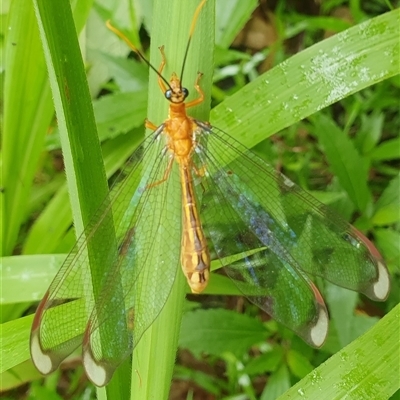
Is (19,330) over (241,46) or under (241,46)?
under

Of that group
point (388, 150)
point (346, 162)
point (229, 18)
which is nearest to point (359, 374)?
point (346, 162)

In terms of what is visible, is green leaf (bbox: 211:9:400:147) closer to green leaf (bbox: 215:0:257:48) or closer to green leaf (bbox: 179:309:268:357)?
green leaf (bbox: 215:0:257:48)

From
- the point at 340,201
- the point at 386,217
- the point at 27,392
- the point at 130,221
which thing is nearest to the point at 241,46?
the point at 340,201

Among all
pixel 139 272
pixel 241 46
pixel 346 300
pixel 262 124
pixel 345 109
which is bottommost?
pixel 346 300

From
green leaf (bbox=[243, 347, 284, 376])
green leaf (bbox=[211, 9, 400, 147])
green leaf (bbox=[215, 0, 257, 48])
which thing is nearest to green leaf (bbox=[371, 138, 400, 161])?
green leaf (bbox=[211, 9, 400, 147])

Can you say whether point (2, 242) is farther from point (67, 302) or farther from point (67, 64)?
point (67, 64)

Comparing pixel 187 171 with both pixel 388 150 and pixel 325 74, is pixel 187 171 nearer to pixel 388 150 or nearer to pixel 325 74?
pixel 325 74

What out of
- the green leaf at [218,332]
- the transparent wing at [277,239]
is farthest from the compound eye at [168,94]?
the green leaf at [218,332]
